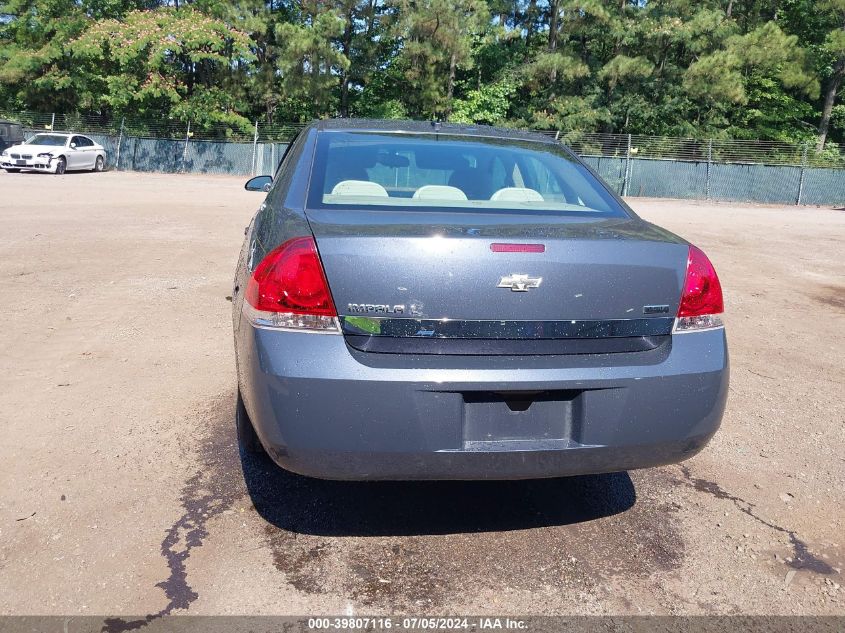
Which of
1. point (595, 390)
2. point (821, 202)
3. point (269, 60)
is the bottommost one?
point (821, 202)

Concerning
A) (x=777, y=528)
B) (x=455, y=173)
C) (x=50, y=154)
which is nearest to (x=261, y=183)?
(x=455, y=173)

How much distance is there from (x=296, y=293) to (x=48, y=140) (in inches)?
1100

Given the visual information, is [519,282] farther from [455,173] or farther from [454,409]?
[455,173]

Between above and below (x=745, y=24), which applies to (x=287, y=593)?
below

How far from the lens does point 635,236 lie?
282cm

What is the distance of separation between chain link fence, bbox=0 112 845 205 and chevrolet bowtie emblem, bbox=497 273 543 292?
31173mm

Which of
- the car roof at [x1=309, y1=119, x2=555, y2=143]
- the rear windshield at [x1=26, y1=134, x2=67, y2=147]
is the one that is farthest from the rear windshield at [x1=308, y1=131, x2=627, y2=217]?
the rear windshield at [x1=26, y1=134, x2=67, y2=147]

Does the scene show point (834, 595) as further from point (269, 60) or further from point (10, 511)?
point (269, 60)

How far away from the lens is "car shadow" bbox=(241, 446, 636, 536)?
3076mm

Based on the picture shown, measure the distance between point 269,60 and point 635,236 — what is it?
38.9 meters

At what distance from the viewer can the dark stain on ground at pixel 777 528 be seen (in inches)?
112

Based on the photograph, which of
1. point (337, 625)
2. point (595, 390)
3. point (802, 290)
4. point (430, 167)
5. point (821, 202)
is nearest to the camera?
point (337, 625)

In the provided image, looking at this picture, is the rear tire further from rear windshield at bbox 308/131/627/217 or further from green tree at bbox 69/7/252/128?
green tree at bbox 69/7/252/128

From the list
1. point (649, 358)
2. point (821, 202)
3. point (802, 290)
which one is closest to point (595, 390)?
point (649, 358)
